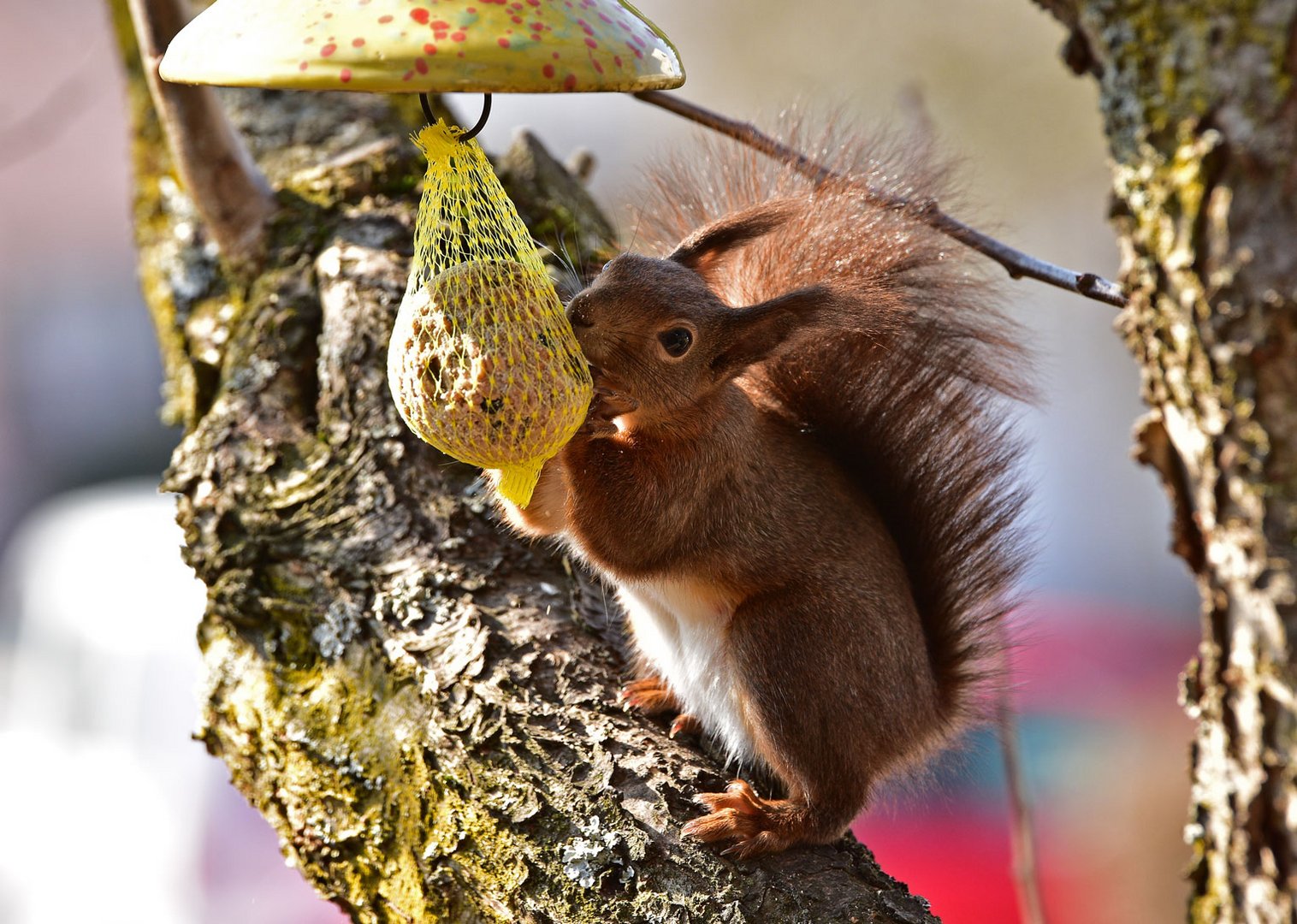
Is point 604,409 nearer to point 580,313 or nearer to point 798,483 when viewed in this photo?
point 580,313

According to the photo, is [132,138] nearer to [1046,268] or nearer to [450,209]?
[450,209]

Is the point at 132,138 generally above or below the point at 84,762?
above

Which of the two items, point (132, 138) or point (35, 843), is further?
point (35, 843)

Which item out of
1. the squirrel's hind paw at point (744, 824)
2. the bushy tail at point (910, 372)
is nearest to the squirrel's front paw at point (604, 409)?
the bushy tail at point (910, 372)

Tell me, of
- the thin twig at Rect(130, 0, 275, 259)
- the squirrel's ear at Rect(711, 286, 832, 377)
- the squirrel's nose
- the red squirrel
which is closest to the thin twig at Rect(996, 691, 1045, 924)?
the red squirrel

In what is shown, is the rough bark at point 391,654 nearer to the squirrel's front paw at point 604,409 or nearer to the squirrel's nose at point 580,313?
the squirrel's front paw at point 604,409

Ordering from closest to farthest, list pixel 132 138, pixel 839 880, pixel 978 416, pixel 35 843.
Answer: pixel 839 880 → pixel 978 416 → pixel 132 138 → pixel 35 843

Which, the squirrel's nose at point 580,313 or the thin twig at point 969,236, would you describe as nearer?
the squirrel's nose at point 580,313

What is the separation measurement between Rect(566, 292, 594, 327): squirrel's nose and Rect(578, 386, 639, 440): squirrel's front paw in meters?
0.09

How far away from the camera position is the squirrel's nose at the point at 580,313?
1.59 meters

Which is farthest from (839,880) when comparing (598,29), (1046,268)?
(598,29)

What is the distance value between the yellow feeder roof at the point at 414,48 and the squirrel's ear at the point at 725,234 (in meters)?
0.63

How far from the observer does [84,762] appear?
386cm

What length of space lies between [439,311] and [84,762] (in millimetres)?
3100
